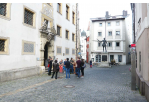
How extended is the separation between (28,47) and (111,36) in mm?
29477

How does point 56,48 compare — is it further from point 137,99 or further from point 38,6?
point 137,99

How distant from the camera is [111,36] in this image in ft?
126

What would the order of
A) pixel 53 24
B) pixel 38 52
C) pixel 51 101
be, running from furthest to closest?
pixel 53 24 < pixel 38 52 < pixel 51 101

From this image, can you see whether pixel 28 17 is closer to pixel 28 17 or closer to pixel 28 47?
pixel 28 17

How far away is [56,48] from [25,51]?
20.7 feet

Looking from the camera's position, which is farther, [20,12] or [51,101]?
[20,12]

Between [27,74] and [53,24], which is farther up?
A: [53,24]

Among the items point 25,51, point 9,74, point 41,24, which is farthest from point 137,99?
point 41,24

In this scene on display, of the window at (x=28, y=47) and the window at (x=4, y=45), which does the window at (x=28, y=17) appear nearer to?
the window at (x=28, y=47)

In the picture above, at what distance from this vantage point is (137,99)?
20.2 ft

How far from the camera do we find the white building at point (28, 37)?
1042cm

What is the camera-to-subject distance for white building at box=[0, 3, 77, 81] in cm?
1042

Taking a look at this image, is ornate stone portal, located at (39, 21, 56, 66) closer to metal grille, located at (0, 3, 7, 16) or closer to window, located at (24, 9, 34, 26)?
window, located at (24, 9, 34, 26)

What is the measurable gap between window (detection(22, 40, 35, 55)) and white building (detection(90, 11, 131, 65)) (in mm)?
26884
